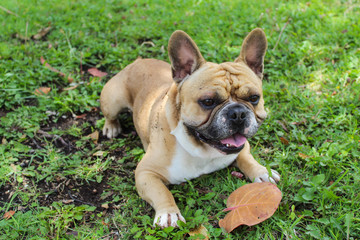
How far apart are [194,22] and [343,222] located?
4104mm

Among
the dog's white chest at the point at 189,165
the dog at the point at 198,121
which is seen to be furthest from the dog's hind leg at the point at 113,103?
the dog's white chest at the point at 189,165

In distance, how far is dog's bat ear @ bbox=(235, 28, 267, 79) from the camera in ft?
9.75

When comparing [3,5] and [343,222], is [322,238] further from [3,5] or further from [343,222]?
[3,5]

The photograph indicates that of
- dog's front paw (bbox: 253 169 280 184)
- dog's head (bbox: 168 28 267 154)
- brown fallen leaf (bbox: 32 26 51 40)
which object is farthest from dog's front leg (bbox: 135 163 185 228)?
brown fallen leaf (bbox: 32 26 51 40)

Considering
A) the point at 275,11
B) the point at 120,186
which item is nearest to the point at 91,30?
the point at 275,11

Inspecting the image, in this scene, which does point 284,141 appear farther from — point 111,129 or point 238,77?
point 111,129

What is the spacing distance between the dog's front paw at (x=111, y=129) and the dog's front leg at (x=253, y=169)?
1527 millimetres

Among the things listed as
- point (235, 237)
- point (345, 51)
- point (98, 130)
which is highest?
point (345, 51)

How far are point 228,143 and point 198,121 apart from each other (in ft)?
0.95

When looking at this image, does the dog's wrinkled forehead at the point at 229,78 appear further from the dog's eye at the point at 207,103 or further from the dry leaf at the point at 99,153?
the dry leaf at the point at 99,153

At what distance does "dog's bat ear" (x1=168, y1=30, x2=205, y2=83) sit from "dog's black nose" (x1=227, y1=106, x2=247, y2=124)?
0.58 meters

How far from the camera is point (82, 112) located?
4348 millimetres

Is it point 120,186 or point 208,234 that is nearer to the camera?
point 208,234

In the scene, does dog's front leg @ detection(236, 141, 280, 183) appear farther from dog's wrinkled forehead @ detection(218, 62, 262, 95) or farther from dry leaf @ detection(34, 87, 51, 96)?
dry leaf @ detection(34, 87, 51, 96)
